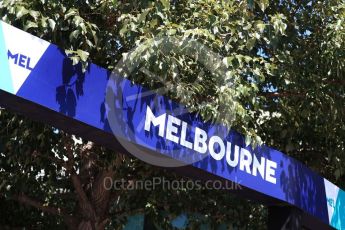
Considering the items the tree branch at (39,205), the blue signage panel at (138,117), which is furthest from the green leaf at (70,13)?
the tree branch at (39,205)

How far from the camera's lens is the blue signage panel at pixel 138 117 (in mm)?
5531

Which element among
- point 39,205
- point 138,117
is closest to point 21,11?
point 138,117

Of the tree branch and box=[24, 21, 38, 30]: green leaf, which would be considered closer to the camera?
box=[24, 21, 38, 30]: green leaf

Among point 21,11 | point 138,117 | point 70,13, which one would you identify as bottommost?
point 138,117

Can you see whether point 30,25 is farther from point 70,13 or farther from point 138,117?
point 138,117

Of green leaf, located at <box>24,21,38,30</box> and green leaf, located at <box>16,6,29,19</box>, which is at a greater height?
green leaf, located at <box>16,6,29,19</box>

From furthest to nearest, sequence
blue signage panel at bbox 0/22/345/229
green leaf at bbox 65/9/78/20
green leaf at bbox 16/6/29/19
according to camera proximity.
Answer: green leaf at bbox 65/9/78/20 → green leaf at bbox 16/6/29/19 → blue signage panel at bbox 0/22/345/229

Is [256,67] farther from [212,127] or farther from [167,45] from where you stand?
[167,45]

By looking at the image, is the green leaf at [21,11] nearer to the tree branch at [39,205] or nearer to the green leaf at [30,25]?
the green leaf at [30,25]

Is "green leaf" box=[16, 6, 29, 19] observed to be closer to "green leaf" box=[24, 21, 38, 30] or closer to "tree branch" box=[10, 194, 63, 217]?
"green leaf" box=[24, 21, 38, 30]

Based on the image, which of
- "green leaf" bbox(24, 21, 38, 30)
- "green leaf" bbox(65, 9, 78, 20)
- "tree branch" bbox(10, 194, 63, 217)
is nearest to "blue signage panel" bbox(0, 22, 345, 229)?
"green leaf" bbox(24, 21, 38, 30)

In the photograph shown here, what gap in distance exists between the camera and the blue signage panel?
5531mm

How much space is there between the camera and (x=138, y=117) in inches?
256

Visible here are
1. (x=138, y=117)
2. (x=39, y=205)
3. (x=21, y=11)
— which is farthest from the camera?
(x=39, y=205)
